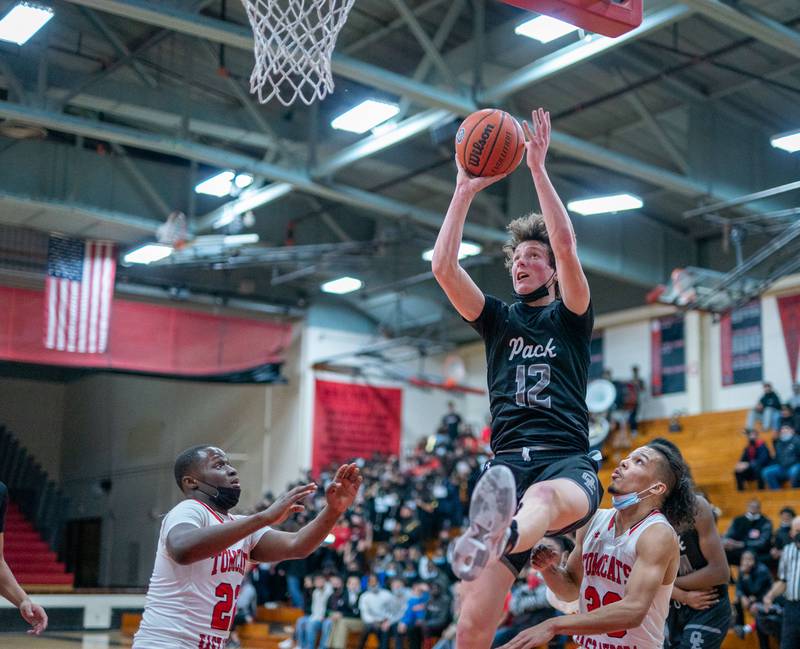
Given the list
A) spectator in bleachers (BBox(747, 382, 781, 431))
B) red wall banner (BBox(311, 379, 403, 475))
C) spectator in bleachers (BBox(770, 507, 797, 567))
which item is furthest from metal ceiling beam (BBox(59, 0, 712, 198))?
red wall banner (BBox(311, 379, 403, 475))

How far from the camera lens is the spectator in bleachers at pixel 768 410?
18.7 m

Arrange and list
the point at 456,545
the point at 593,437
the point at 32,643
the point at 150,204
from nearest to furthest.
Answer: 1. the point at 456,545
2. the point at 32,643
3. the point at 150,204
4. the point at 593,437

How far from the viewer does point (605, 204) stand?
18.2 meters

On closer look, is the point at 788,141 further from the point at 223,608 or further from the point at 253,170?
the point at 223,608

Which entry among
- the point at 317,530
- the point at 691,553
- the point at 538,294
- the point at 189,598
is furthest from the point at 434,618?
the point at 538,294

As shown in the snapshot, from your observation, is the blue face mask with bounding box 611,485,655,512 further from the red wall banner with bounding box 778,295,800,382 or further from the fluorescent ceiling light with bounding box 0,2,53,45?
the red wall banner with bounding box 778,295,800,382

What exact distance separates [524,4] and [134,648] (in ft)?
12.6

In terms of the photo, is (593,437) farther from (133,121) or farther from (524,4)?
(524,4)

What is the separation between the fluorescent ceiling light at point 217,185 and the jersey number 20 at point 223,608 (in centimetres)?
1477

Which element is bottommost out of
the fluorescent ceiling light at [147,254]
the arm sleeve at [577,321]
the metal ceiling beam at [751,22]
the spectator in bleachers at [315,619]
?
the spectator in bleachers at [315,619]

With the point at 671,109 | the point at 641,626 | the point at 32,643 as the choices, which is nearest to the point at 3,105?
the point at 32,643

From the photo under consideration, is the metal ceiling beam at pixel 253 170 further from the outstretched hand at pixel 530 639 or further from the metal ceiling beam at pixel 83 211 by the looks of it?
the outstretched hand at pixel 530 639

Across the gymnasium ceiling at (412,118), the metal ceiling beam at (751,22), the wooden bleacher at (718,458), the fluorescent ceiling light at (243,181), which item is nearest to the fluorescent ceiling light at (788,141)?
the gymnasium ceiling at (412,118)

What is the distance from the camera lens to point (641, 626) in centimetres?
459
